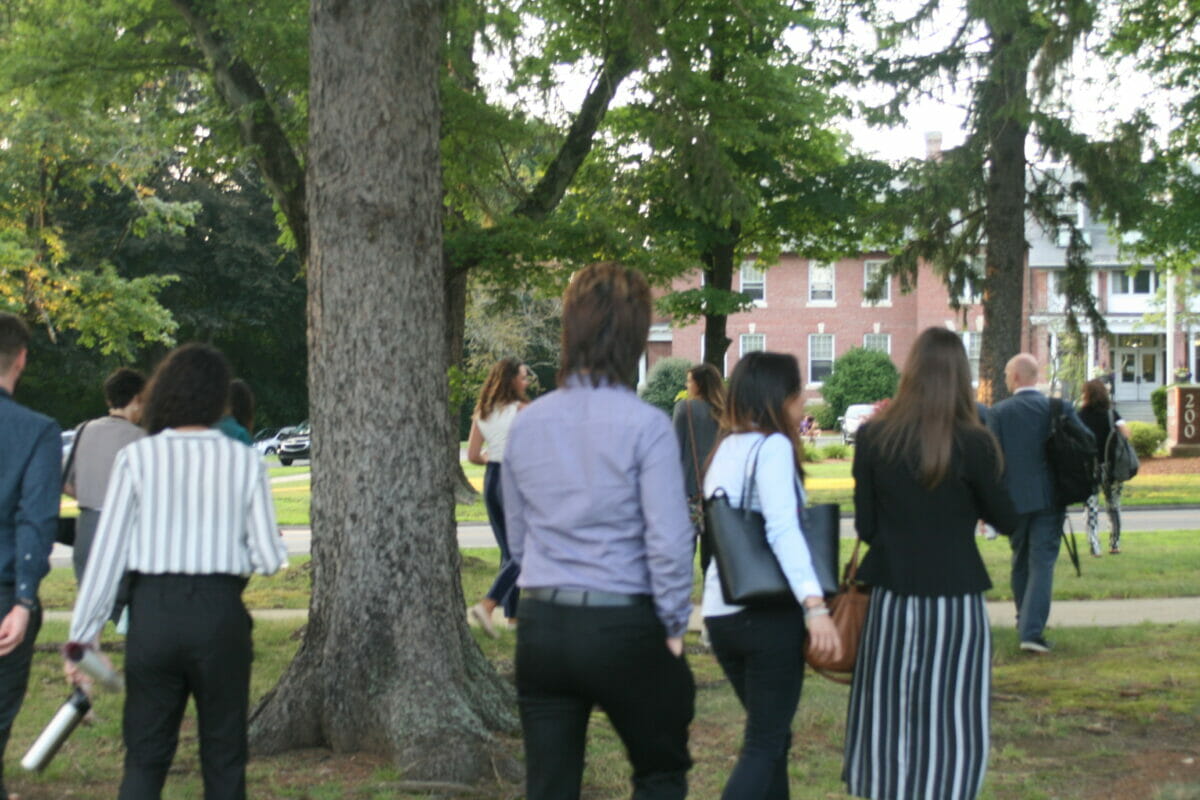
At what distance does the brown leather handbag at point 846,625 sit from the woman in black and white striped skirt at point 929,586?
6 centimetres

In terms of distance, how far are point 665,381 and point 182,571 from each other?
47487 mm

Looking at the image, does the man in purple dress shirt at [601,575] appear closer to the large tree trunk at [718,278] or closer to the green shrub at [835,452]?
the large tree trunk at [718,278]

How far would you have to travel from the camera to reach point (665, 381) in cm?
5150

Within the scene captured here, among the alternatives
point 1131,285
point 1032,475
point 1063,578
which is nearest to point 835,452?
point 1063,578

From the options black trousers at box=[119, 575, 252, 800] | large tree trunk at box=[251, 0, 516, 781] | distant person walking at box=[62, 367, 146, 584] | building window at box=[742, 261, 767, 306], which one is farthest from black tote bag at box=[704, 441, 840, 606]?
building window at box=[742, 261, 767, 306]

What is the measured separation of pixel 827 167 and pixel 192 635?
1882cm

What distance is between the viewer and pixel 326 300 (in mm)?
Answer: 6324

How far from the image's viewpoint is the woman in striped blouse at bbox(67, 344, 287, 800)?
4176mm

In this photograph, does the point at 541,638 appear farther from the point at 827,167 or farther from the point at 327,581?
the point at 827,167

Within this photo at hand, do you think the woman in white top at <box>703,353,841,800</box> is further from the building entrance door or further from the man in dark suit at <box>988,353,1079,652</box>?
the building entrance door

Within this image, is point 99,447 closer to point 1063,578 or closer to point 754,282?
point 1063,578

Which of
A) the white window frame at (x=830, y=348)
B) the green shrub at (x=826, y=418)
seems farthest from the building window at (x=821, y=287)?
the green shrub at (x=826, y=418)

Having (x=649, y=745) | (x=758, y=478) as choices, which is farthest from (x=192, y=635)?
(x=758, y=478)

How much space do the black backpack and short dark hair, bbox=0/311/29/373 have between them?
6207 millimetres
